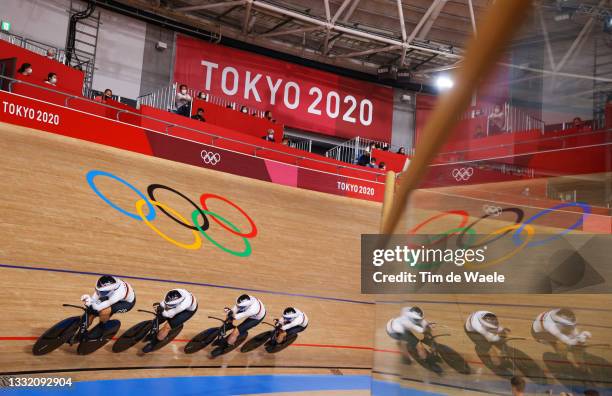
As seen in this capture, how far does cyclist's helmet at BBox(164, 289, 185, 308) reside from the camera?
6520 millimetres

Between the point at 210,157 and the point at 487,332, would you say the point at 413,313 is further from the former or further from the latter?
the point at 210,157

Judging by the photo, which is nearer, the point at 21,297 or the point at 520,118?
the point at 520,118

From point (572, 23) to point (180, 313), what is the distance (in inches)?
251

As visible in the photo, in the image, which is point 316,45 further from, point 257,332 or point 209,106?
point 257,332

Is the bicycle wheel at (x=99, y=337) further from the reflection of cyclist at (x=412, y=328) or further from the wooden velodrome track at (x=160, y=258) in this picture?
the reflection of cyclist at (x=412, y=328)

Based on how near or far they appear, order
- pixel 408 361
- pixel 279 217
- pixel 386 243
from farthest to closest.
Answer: pixel 279 217 < pixel 386 243 < pixel 408 361

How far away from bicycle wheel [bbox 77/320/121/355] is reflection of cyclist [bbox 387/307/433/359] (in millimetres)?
5410

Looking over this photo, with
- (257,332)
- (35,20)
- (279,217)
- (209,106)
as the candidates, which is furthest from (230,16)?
(257,332)

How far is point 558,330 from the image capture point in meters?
0.98

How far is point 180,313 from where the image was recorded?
6.61 meters

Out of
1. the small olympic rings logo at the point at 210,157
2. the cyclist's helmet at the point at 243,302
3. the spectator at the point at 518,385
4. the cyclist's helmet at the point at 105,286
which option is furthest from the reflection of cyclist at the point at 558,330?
the small olympic rings logo at the point at 210,157

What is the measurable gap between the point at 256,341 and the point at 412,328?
246 inches

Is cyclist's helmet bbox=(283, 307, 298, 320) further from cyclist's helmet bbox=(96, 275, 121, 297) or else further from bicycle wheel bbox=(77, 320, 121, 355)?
cyclist's helmet bbox=(96, 275, 121, 297)

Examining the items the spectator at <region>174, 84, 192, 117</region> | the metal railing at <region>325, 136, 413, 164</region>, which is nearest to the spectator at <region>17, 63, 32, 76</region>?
the spectator at <region>174, 84, 192, 117</region>
